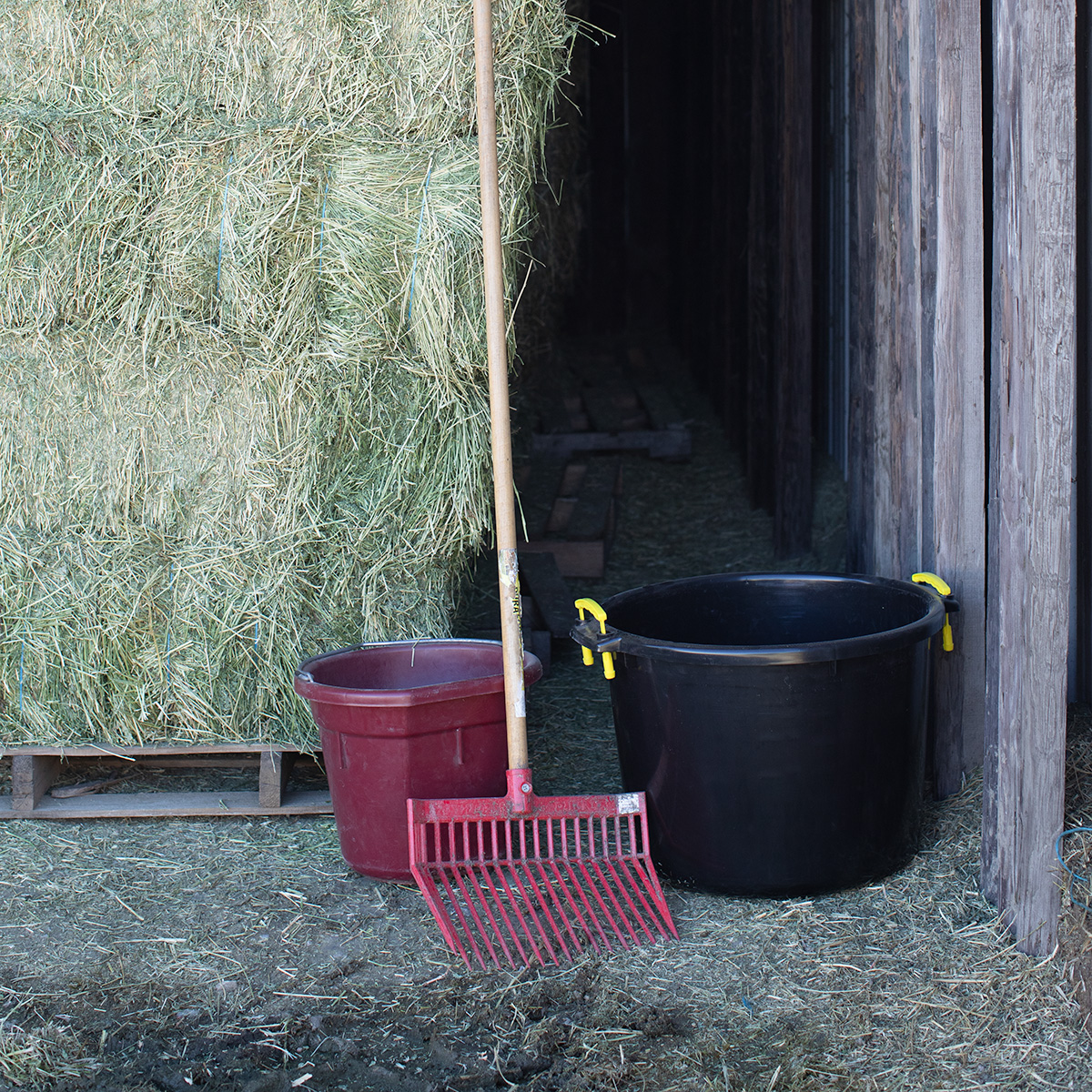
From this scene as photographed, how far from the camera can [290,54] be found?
115 inches

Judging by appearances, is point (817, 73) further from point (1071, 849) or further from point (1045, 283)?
point (1071, 849)

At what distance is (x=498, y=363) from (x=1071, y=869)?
1.54m

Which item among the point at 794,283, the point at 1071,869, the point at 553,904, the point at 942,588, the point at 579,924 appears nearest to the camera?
the point at 1071,869

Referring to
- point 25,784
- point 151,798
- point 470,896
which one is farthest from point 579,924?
point 25,784

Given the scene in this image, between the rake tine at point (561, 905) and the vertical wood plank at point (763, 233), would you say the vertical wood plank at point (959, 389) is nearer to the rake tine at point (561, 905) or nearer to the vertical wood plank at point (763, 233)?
the rake tine at point (561, 905)

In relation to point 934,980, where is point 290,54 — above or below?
above

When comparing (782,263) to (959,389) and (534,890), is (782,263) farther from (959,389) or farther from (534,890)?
(534,890)

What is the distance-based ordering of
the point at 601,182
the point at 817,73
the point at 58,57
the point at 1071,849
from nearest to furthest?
the point at 1071,849
the point at 58,57
the point at 817,73
the point at 601,182

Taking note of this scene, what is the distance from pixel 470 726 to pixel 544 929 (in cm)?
49

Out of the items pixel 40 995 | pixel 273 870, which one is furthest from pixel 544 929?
pixel 40 995

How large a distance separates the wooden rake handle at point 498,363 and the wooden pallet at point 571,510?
6.24 feet

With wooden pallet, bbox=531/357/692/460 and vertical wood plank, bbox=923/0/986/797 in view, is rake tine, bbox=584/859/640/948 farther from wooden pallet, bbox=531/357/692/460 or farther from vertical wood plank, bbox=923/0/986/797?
wooden pallet, bbox=531/357/692/460

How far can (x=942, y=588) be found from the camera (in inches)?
114

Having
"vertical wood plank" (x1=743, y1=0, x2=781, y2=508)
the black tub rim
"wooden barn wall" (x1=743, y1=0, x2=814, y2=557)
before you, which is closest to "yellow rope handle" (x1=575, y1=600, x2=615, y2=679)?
the black tub rim
